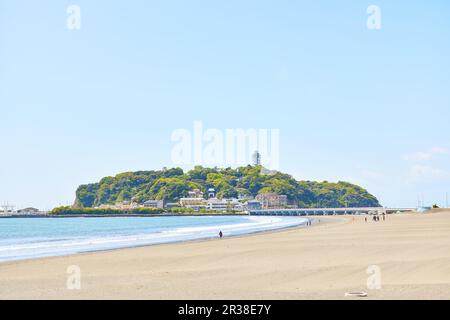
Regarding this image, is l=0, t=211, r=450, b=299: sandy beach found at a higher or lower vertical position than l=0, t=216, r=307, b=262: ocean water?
higher

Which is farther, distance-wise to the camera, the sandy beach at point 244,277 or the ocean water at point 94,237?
the ocean water at point 94,237

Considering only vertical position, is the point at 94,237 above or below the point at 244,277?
below

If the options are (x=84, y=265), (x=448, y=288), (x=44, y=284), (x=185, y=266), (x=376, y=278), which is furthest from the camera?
(x=84, y=265)

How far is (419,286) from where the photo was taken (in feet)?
46.9

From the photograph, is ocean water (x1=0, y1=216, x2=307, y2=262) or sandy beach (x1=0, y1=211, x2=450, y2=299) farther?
ocean water (x1=0, y1=216, x2=307, y2=262)

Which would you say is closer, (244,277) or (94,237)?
(244,277)

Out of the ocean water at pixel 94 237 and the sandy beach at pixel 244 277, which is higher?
the sandy beach at pixel 244 277
